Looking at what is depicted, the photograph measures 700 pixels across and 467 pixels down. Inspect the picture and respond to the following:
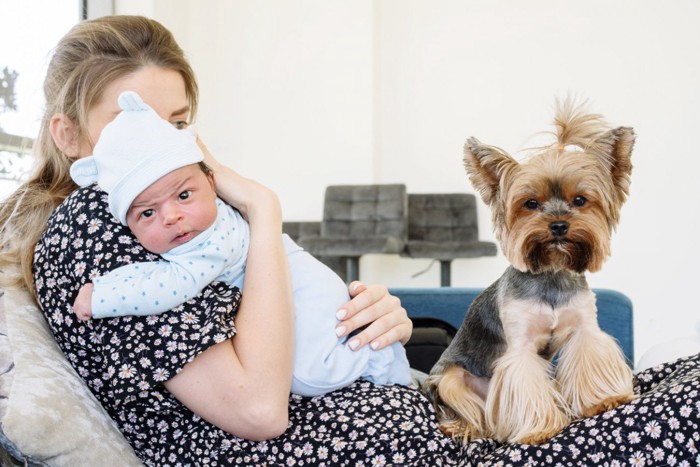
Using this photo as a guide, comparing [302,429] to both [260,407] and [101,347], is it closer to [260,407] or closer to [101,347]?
[260,407]

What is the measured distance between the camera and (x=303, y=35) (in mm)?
6105

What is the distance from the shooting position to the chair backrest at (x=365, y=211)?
5434mm

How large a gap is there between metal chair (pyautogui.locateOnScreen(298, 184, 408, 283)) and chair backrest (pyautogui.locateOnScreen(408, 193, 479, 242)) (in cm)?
19

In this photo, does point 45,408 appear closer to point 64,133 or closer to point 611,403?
point 64,133

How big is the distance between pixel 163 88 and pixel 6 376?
620 millimetres

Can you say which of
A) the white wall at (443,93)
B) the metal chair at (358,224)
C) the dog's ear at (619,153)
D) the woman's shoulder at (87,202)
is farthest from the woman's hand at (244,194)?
the white wall at (443,93)

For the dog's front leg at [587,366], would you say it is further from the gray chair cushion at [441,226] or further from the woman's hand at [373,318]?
the gray chair cushion at [441,226]

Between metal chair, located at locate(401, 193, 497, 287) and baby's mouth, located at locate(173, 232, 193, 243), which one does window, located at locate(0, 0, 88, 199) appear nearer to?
baby's mouth, located at locate(173, 232, 193, 243)

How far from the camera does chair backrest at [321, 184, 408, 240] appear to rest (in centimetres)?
543

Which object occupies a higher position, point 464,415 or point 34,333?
point 34,333

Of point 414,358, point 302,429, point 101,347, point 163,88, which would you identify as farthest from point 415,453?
point 414,358

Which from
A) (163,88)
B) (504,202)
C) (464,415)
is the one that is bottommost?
(464,415)

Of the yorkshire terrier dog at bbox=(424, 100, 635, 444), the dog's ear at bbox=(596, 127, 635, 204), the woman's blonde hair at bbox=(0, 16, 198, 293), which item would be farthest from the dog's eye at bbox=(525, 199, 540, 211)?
the woman's blonde hair at bbox=(0, 16, 198, 293)

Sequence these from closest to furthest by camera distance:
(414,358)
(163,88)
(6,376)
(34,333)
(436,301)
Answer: (6,376)
(34,333)
(163,88)
(414,358)
(436,301)
